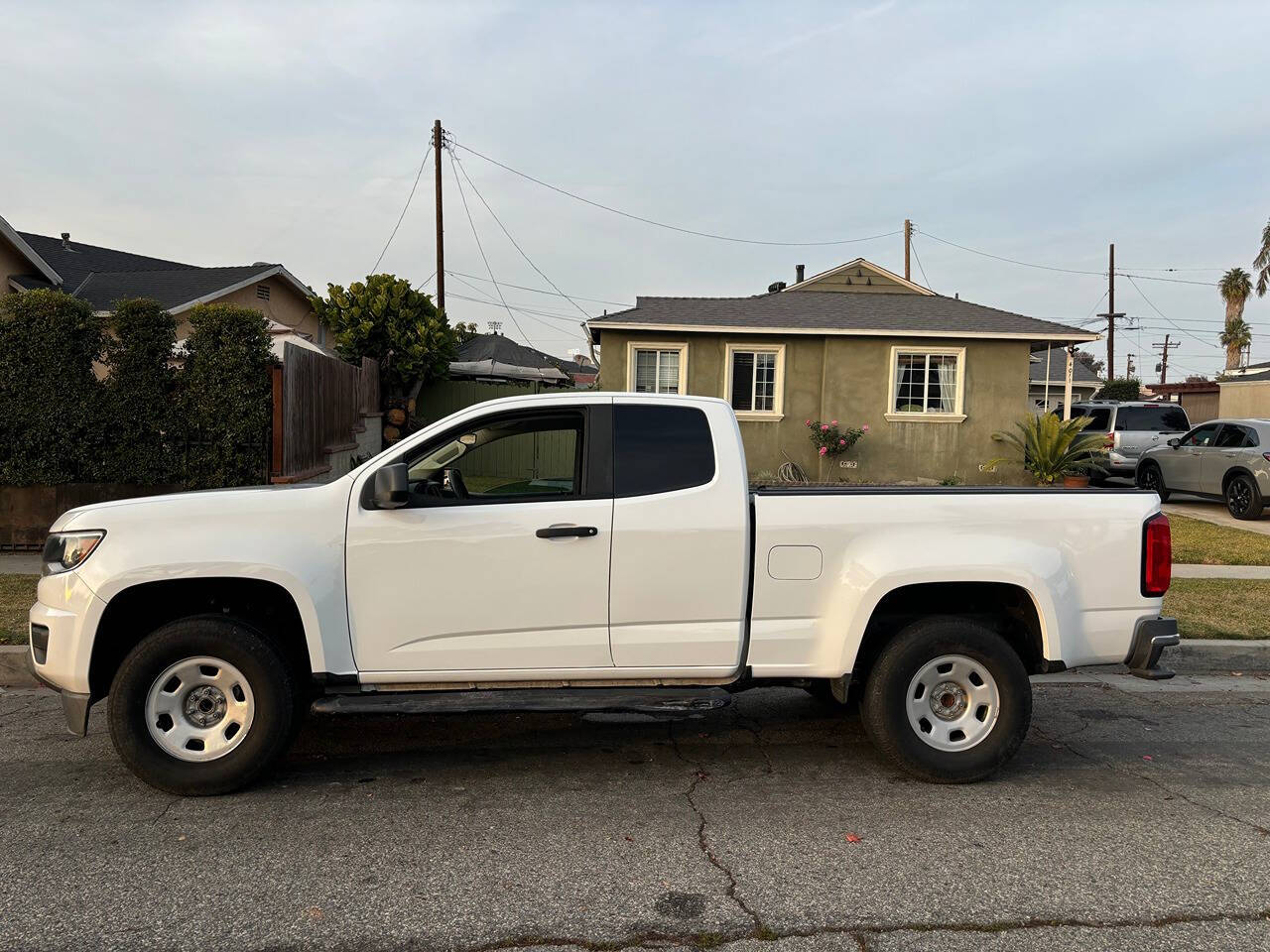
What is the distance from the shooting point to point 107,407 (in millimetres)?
10070

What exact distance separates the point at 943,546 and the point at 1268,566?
8278 mm

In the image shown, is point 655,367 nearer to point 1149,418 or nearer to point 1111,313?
point 1149,418

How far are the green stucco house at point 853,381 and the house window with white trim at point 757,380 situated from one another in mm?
19

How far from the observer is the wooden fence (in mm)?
10375

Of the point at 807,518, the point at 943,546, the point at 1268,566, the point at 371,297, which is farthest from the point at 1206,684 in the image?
the point at 371,297

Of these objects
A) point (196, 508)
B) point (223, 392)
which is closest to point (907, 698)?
point (196, 508)

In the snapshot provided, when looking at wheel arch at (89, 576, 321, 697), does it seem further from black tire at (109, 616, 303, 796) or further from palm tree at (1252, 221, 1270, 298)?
palm tree at (1252, 221, 1270, 298)

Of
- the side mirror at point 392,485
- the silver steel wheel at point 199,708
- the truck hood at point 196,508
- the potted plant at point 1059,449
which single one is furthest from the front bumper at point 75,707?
the potted plant at point 1059,449

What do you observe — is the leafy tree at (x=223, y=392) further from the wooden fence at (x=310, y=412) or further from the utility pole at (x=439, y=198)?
the utility pole at (x=439, y=198)

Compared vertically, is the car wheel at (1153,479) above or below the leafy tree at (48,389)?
below

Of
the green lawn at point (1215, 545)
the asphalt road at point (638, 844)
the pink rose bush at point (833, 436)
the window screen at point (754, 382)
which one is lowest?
the asphalt road at point (638, 844)

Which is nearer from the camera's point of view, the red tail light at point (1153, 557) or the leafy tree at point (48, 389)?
the red tail light at point (1153, 557)

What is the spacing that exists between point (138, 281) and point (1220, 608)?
2210 cm

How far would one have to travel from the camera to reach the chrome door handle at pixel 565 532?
4.47m
